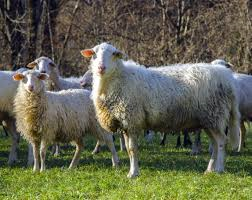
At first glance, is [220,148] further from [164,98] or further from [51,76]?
[51,76]

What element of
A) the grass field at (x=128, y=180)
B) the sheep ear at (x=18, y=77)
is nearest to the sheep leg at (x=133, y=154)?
the grass field at (x=128, y=180)

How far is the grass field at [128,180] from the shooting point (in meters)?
7.35

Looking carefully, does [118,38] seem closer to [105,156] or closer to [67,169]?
[105,156]

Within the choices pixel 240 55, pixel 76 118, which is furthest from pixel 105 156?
pixel 240 55

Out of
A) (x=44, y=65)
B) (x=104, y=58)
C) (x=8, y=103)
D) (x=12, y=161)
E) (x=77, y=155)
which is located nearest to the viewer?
(x=104, y=58)

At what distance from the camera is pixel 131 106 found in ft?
30.0

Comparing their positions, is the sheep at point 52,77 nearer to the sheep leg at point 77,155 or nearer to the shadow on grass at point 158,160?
the shadow on grass at point 158,160

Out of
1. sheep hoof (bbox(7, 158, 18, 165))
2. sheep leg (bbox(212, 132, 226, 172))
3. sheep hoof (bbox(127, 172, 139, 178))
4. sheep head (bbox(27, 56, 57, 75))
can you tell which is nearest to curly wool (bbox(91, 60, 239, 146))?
sheep leg (bbox(212, 132, 226, 172))

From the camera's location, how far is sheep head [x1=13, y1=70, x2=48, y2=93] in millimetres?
10047

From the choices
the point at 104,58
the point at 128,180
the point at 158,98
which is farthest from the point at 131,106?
the point at 128,180

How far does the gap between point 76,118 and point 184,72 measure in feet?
6.54

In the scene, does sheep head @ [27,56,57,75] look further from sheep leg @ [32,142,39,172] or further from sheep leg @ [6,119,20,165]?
Result: sheep leg @ [32,142,39,172]

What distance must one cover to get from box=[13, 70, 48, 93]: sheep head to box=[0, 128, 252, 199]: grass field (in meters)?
1.34

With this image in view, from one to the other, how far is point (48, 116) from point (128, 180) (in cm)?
218
